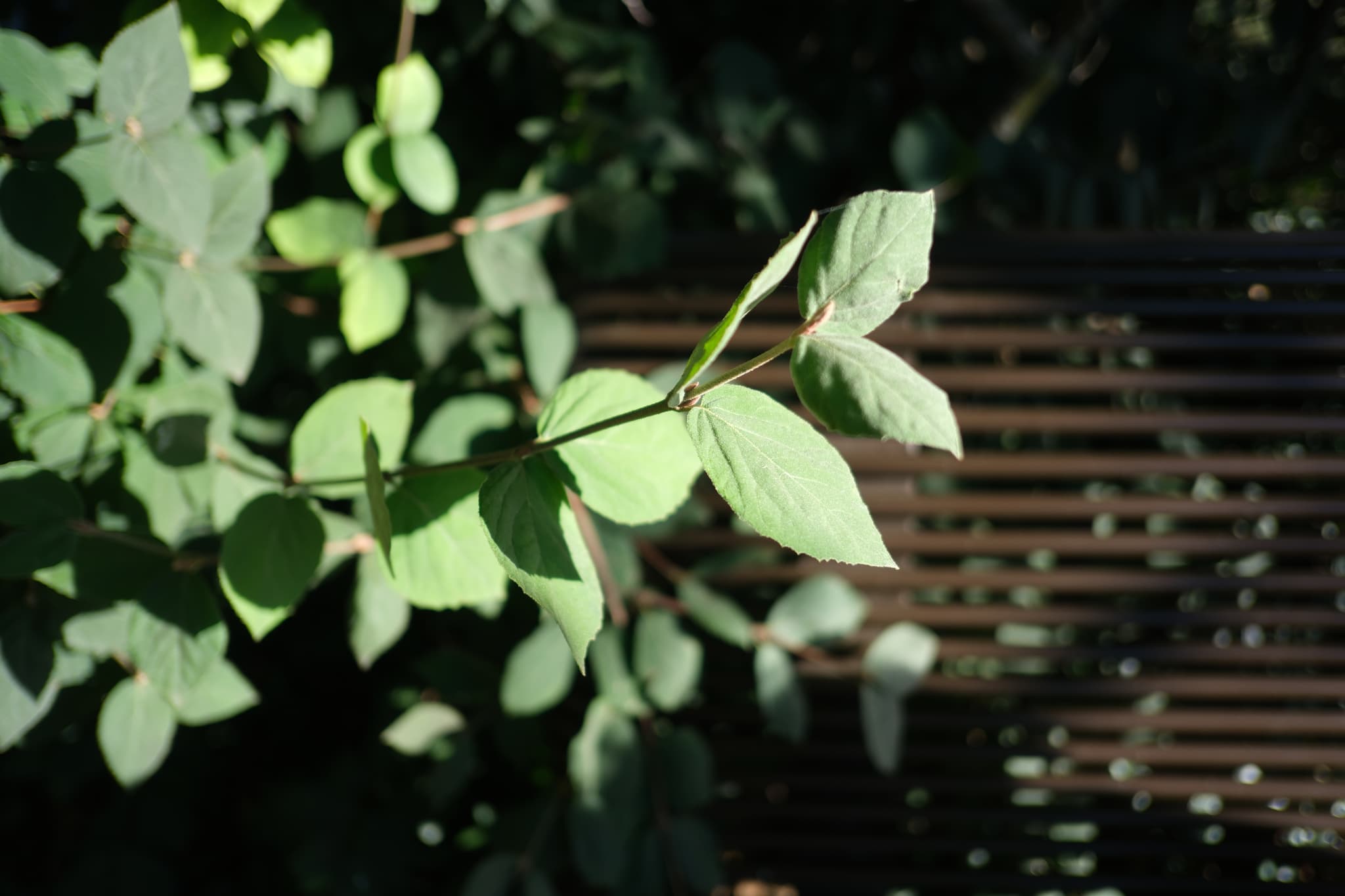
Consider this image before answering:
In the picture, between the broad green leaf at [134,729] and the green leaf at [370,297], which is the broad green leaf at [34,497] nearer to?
the broad green leaf at [134,729]

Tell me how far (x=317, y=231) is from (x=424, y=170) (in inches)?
6.1

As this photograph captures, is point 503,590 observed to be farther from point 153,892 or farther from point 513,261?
point 153,892

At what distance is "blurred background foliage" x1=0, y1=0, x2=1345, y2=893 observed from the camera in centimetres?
113

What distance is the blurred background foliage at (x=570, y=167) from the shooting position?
3.72ft

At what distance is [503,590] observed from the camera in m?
0.73

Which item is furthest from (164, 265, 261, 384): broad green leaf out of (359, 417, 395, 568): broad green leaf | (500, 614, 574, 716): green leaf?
(500, 614, 574, 716): green leaf

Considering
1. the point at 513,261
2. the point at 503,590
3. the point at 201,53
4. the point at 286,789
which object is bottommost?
the point at 286,789

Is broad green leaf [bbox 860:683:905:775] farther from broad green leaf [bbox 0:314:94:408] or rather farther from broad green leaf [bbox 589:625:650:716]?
broad green leaf [bbox 0:314:94:408]

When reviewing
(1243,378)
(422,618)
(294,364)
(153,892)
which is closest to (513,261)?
(294,364)

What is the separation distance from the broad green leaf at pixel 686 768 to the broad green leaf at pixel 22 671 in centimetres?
72

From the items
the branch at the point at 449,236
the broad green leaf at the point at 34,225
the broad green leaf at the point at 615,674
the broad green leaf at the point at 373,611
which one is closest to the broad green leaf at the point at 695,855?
the broad green leaf at the point at 615,674

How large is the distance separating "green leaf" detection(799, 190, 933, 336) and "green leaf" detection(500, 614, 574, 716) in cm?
72

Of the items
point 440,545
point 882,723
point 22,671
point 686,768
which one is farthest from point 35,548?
point 882,723

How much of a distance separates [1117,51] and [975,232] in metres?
0.67
